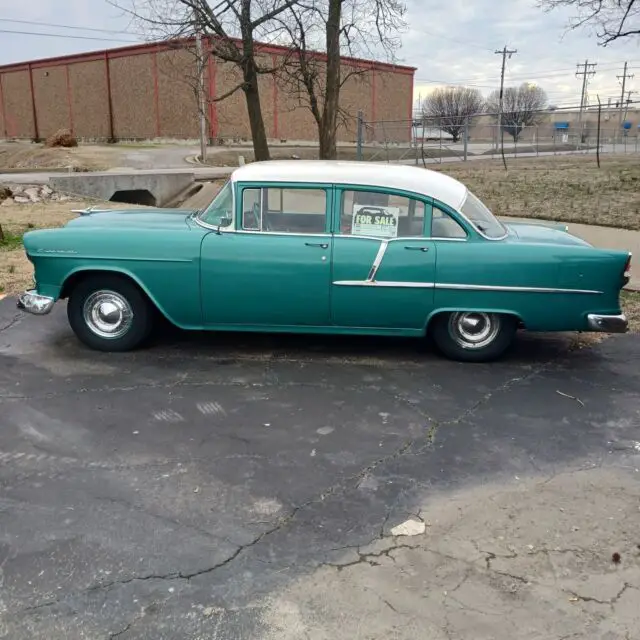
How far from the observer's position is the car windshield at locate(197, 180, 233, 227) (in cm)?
541

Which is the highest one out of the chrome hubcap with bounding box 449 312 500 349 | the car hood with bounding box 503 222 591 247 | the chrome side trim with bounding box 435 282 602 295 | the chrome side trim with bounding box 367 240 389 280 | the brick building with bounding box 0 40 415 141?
the brick building with bounding box 0 40 415 141

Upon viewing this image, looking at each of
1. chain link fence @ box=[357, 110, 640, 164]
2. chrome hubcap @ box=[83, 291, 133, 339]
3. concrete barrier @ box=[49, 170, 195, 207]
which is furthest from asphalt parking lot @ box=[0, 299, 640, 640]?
chain link fence @ box=[357, 110, 640, 164]

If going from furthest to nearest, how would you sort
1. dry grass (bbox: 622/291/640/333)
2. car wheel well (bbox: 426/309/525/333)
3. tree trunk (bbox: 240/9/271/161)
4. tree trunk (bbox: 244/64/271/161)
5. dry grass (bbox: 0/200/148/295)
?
→ tree trunk (bbox: 244/64/271/161), tree trunk (bbox: 240/9/271/161), dry grass (bbox: 0/200/148/295), dry grass (bbox: 622/291/640/333), car wheel well (bbox: 426/309/525/333)

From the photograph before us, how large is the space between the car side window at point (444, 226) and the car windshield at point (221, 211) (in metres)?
1.63

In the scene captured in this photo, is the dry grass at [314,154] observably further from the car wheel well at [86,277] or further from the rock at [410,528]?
the rock at [410,528]

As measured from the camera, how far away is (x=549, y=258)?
5203 millimetres

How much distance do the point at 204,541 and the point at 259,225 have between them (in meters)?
2.91

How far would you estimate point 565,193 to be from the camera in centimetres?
1487

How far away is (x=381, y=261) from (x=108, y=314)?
7.51 feet

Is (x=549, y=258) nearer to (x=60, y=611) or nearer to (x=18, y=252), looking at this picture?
(x=60, y=611)

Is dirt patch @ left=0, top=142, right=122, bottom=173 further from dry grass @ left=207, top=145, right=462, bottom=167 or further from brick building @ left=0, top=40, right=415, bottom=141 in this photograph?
brick building @ left=0, top=40, right=415, bottom=141

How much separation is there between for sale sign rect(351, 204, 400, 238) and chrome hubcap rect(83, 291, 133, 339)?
199cm

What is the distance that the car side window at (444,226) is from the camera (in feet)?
17.4

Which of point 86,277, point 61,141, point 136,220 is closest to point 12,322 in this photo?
point 86,277
